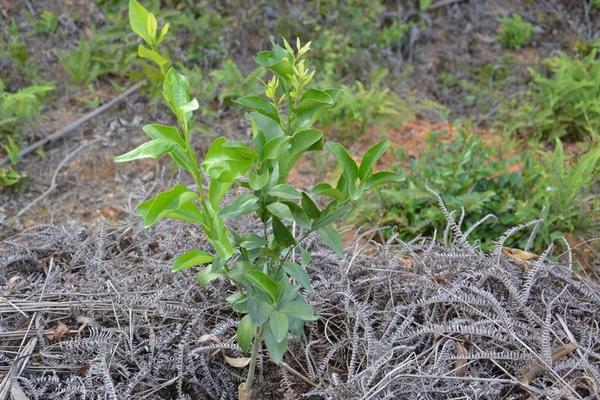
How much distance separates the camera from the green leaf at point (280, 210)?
1479mm

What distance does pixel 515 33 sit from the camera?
5.23 m

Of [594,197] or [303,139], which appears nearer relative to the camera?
[303,139]

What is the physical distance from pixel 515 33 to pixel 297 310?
174 inches

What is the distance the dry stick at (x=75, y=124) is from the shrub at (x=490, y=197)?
2135 millimetres

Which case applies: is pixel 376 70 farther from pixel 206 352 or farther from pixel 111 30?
pixel 206 352

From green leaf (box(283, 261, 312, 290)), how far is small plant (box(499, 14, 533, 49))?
4.30 metres

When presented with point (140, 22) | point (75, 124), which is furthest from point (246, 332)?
point (75, 124)

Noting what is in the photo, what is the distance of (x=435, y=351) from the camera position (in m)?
1.92

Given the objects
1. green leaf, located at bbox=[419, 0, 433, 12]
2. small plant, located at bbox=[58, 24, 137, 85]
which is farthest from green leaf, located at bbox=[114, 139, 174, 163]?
green leaf, located at bbox=[419, 0, 433, 12]

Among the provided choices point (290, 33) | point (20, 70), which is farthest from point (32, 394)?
point (290, 33)

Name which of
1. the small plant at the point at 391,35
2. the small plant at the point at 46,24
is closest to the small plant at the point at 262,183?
the small plant at the point at 391,35

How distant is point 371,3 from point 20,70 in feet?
8.98

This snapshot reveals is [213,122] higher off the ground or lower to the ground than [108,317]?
lower

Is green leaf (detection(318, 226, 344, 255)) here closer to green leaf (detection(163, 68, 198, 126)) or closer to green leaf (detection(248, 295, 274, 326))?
green leaf (detection(248, 295, 274, 326))
